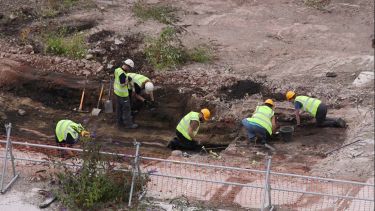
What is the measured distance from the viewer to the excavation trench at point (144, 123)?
51.5 feet

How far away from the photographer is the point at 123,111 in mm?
17578

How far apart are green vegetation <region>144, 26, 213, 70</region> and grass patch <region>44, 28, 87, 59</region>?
1944 mm

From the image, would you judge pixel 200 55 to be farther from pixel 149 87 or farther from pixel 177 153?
pixel 177 153

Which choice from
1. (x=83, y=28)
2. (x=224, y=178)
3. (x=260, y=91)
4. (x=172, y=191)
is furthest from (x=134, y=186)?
(x=83, y=28)

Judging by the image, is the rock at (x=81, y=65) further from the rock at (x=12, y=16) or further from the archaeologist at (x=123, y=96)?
the rock at (x=12, y=16)

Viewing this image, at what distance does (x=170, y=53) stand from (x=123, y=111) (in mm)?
2600

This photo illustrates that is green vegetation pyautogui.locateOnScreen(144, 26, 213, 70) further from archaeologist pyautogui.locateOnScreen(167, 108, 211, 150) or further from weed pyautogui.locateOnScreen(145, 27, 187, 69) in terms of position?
archaeologist pyautogui.locateOnScreen(167, 108, 211, 150)

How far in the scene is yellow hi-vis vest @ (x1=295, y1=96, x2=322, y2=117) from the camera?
52.2 ft

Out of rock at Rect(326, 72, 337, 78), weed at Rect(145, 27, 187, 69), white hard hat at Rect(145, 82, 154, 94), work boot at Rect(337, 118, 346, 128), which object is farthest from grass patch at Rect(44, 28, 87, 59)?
work boot at Rect(337, 118, 346, 128)

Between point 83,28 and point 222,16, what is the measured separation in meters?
4.35

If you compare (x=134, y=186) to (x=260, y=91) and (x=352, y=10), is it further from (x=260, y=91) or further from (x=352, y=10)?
(x=352, y=10)

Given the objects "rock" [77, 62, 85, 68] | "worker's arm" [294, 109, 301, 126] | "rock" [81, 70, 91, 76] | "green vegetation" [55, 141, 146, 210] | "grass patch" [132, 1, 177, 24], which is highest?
"grass patch" [132, 1, 177, 24]

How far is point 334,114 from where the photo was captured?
55.0 ft

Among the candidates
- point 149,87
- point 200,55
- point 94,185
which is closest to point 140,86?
point 149,87
